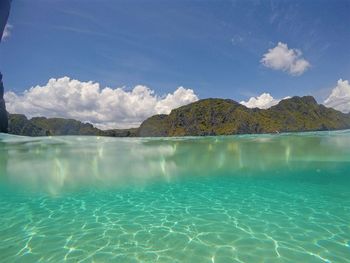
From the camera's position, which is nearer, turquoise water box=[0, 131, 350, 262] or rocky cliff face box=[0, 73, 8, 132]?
turquoise water box=[0, 131, 350, 262]

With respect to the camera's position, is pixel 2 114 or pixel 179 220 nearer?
pixel 179 220

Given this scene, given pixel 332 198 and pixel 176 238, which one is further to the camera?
pixel 332 198

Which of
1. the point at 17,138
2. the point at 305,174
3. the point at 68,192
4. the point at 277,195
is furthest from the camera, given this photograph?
the point at 17,138

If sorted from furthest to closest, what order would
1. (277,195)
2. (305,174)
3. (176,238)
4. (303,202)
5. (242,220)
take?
(305,174)
(277,195)
(303,202)
(242,220)
(176,238)

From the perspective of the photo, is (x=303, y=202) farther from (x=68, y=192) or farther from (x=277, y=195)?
(x=68, y=192)

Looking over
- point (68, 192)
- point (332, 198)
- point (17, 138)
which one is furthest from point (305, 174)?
point (17, 138)

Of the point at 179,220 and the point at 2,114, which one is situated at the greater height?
the point at 2,114

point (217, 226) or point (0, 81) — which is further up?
point (0, 81)

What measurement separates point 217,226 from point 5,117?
9986 cm

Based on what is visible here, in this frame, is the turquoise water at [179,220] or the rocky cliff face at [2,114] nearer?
the turquoise water at [179,220]

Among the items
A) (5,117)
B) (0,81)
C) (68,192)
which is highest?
(0,81)

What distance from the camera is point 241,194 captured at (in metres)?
12.9

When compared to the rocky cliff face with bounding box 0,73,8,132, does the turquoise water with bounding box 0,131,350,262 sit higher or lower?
lower

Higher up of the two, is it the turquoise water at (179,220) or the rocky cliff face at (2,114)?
the rocky cliff face at (2,114)
